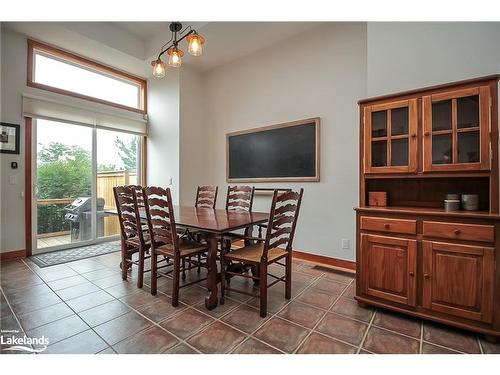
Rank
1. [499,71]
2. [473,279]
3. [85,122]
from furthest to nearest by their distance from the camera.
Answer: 1. [85,122]
2. [499,71]
3. [473,279]

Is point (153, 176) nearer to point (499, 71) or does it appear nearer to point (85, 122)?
point (85, 122)

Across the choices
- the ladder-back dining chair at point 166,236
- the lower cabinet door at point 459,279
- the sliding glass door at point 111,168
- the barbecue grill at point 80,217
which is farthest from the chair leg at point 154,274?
the barbecue grill at point 80,217

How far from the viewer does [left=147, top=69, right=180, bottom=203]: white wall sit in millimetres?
4379

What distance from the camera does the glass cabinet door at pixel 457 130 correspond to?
5.82 ft

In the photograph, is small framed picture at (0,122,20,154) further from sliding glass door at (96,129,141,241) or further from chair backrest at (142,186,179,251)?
chair backrest at (142,186,179,251)

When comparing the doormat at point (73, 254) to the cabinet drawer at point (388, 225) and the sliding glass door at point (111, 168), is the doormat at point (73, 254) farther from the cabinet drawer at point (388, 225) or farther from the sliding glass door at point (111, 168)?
the cabinet drawer at point (388, 225)

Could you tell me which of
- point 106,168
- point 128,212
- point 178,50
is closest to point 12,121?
point 106,168

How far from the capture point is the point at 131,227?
2666mm

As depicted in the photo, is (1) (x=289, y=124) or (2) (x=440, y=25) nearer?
(2) (x=440, y=25)

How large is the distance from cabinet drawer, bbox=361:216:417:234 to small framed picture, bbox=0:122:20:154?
4.39 meters

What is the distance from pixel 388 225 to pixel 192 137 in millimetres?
3521
